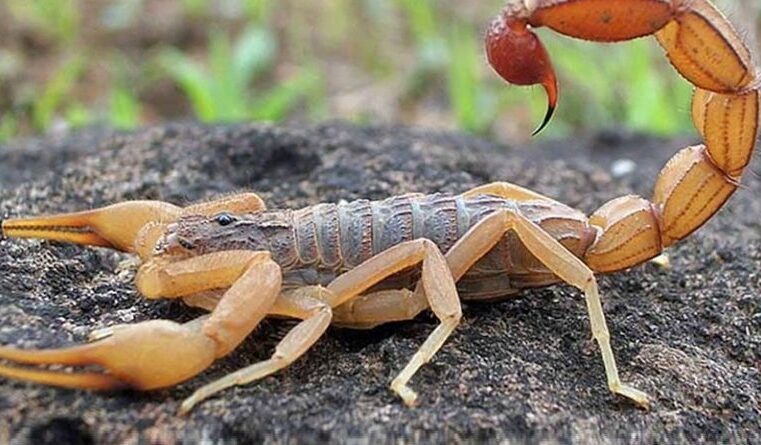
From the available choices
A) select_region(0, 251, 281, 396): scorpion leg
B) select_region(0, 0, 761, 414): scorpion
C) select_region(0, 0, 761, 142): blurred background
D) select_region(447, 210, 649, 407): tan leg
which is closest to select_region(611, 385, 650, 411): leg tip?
select_region(0, 0, 761, 414): scorpion

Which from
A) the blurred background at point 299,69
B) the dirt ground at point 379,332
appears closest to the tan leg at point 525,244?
the dirt ground at point 379,332

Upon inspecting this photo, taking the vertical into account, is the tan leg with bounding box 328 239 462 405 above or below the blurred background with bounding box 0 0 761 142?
above

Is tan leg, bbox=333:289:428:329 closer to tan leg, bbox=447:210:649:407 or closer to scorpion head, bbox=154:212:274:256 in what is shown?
tan leg, bbox=447:210:649:407

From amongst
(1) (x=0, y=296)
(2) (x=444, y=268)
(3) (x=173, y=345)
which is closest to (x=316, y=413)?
(3) (x=173, y=345)

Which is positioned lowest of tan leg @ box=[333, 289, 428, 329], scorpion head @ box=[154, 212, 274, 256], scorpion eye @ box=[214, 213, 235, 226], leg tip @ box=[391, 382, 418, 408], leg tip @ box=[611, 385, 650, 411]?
leg tip @ box=[611, 385, 650, 411]

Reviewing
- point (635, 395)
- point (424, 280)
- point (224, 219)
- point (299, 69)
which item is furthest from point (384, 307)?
point (299, 69)

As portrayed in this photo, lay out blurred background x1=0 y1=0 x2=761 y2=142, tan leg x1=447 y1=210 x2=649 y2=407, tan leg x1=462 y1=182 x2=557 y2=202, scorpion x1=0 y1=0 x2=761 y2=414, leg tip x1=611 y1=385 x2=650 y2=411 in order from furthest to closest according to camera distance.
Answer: blurred background x1=0 y1=0 x2=761 y2=142, tan leg x1=462 y1=182 x2=557 y2=202, tan leg x1=447 y1=210 x2=649 y2=407, leg tip x1=611 y1=385 x2=650 y2=411, scorpion x1=0 y1=0 x2=761 y2=414

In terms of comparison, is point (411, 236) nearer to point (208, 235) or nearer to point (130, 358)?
point (208, 235)
